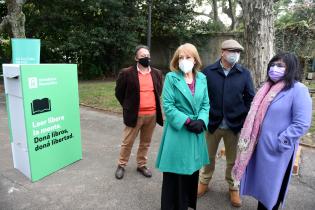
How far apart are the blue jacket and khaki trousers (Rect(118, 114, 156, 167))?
1013 millimetres

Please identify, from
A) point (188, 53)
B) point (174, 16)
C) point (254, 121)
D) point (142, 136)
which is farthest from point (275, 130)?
point (174, 16)

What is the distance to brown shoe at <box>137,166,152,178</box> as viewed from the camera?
4.42 metres

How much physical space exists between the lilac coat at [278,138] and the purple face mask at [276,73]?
0.50ft

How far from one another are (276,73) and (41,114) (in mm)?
2975

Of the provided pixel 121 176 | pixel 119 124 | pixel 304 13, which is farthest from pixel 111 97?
pixel 304 13

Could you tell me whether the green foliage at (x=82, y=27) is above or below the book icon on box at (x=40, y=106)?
above

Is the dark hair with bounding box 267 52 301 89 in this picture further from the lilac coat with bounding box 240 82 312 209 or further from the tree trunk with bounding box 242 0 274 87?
the tree trunk with bounding box 242 0 274 87

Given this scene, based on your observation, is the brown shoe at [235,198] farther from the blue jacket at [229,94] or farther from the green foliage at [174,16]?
the green foliage at [174,16]

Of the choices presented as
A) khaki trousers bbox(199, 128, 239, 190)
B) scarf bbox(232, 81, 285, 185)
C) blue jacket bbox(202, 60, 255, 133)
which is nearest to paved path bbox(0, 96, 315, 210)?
khaki trousers bbox(199, 128, 239, 190)

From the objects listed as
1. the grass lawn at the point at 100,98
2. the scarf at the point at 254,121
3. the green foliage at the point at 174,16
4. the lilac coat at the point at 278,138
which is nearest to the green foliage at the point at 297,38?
the green foliage at the point at 174,16

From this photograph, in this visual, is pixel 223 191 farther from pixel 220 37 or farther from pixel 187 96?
pixel 220 37

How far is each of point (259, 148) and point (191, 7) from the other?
48.4 feet

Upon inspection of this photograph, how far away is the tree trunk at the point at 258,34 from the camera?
16.4ft

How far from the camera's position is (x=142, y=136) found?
173 inches
